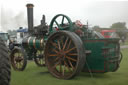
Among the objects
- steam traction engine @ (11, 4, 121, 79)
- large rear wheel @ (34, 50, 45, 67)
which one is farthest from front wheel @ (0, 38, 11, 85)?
large rear wheel @ (34, 50, 45, 67)

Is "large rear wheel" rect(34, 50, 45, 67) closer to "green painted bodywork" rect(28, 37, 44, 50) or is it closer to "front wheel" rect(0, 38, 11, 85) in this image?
"green painted bodywork" rect(28, 37, 44, 50)

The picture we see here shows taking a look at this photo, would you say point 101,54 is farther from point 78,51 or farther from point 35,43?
point 35,43

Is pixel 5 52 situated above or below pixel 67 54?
above

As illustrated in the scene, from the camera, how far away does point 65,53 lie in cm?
417

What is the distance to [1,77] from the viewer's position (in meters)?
1.90

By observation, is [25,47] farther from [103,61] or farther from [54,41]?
[103,61]

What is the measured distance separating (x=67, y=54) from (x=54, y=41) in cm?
61

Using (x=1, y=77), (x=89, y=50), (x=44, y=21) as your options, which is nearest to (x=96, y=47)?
(x=89, y=50)

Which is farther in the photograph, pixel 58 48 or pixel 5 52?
pixel 58 48

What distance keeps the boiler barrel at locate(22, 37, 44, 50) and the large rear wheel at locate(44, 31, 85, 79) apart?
767 mm

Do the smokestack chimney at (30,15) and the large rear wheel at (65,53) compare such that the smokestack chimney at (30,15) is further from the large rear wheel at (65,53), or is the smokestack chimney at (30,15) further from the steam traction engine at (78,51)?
the large rear wheel at (65,53)

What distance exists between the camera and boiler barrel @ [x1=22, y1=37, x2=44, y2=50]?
17.6 ft

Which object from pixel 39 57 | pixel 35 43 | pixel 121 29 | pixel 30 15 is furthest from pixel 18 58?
pixel 121 29

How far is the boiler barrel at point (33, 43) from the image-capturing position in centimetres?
535
